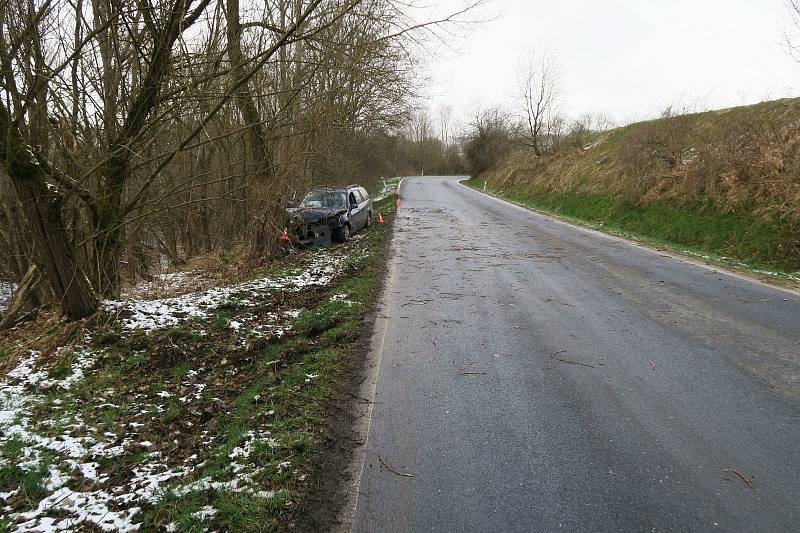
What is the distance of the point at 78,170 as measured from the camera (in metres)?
6.36

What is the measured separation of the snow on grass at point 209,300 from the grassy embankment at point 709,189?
28.7ft

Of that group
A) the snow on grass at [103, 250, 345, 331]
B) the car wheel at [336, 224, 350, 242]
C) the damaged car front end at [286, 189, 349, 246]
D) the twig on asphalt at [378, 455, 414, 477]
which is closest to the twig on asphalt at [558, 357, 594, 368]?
the twig on asphalt at [378, 455, 414, 477]

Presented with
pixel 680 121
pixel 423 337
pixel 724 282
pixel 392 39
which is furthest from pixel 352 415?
pixel 680 121

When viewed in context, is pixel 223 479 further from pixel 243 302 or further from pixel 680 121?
pixel 680 121

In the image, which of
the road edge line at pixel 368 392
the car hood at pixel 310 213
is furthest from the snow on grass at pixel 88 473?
the car hood at pixel 310 213

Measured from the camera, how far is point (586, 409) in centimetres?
396

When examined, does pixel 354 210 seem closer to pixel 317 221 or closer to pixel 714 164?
pixel 317 221

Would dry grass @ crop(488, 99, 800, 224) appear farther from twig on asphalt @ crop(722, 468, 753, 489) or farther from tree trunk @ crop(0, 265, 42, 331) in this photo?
tree trunk @ crop(0, 265, 42, 331)

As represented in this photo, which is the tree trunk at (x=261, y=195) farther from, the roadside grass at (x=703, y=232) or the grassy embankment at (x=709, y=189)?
the grassy embankment at (x=709, y=189)

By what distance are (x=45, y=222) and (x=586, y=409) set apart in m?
6.53

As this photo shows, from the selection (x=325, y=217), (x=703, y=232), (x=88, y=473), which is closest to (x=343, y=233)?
(x=325, y=217)

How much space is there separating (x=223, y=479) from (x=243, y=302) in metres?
4.67

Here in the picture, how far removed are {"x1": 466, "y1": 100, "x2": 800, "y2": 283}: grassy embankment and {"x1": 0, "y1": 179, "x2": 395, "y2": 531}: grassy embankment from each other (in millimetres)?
9225

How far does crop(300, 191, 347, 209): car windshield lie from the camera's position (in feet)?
47.1
